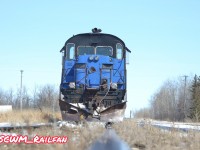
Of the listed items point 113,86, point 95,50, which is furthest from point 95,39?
point 113,86

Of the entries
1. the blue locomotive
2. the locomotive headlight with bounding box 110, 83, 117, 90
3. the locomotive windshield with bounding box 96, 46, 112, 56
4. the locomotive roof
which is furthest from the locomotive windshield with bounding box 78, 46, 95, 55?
the locomotive headlight with bounding box 110, 83, 117, 90

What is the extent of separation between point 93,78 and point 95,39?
1.94m

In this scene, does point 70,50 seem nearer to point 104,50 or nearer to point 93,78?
point 104,50

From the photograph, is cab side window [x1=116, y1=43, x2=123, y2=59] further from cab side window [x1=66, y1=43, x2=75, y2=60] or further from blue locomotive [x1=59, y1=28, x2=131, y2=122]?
cab side window [x1=66, y1=43, x2=75, y2=60]

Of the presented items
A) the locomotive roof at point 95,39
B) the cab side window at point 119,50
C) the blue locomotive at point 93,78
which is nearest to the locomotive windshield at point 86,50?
the blue locomotive at point 93,78

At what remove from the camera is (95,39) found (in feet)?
52.3

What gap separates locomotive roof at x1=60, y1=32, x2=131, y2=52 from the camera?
15.9m

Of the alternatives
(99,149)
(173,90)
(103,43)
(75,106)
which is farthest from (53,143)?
(173,90)

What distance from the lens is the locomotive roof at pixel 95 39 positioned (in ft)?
52.2

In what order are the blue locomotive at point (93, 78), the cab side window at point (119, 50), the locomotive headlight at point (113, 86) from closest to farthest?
the blue locomotive at point (93, 78) → the locomotive headlight at point (113, 86) → the cab side window at point (119, 50)

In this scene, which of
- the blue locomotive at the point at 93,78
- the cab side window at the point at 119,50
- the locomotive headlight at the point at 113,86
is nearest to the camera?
the blue locomotive at the point at 93,78

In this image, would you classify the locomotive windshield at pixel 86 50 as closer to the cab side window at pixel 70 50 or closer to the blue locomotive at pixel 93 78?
the blue locomotive at pixel 93 78

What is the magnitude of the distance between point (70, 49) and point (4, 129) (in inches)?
289

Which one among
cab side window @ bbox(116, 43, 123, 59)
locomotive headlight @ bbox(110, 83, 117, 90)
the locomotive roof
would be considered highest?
the locomotive roof
